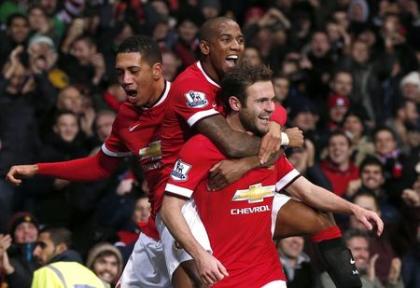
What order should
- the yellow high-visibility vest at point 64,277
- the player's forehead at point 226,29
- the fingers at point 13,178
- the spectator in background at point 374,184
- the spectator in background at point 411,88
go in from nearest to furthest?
1. the yellow high-visibility vest at point 64,277
2. the player's forehead at point 226,29
3. the fingers at point 13,178
4. the spectator in background at point 374,184
5. the spectator in background at point 411,88

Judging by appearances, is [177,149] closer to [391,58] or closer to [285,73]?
[285,73]

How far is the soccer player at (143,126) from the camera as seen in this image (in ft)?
27.5

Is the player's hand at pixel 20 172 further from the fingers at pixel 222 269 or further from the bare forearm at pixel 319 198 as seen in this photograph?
the fingers at pixel 222 269

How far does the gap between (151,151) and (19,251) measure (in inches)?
124

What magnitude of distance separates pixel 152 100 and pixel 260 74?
1015 millimetres

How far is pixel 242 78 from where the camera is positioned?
773 centimetres

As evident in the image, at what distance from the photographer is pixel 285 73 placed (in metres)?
16.5

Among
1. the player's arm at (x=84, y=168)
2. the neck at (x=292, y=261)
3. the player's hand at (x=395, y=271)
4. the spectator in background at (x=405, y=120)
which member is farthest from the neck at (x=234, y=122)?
the spectator in background at (x=405, y=120)

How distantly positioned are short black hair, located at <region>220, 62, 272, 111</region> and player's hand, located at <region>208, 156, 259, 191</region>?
1.11ft

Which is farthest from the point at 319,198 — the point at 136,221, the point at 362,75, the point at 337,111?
the point at 362,75

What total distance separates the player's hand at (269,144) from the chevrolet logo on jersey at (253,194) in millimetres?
152

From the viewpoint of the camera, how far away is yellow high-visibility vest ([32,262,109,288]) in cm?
614

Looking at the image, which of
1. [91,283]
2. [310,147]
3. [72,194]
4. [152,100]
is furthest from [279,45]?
[91,283]

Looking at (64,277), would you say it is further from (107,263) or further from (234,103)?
(107,263)
